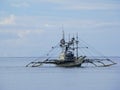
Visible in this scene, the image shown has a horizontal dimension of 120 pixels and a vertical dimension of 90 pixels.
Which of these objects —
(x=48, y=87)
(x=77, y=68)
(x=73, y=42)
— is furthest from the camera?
(x=73, y=42)

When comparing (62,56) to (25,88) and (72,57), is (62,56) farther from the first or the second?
(25,88)

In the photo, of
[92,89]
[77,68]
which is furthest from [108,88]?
[77,68]

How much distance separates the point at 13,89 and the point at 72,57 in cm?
5734

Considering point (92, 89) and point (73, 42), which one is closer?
point (92, 89)

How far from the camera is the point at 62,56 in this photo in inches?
4808

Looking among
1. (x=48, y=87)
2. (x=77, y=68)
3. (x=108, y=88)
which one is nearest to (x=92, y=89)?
(x=108, y=88)

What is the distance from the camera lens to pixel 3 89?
6350cm

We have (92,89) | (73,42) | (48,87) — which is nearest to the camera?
(92,89)

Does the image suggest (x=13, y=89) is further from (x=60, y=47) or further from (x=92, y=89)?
(x=60, y=47)

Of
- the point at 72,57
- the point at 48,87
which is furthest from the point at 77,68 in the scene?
the point at 48,87

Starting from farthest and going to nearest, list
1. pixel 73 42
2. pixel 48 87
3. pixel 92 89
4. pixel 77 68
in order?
pixel 73 42 → pixel 77 68 → pixel 48 87 → pixel 92 89

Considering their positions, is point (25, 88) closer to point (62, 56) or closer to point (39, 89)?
point (39, 89)

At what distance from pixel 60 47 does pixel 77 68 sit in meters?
8.81

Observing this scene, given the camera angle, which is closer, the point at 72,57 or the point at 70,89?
the point at 70,89
